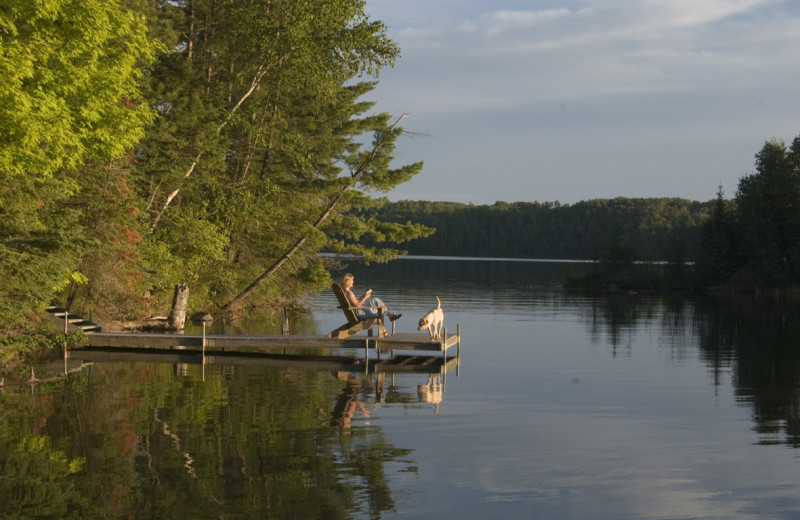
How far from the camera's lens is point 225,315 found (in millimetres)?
34938

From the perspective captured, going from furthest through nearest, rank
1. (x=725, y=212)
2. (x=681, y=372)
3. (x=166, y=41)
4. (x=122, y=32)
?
(x=725, y=212)
(x=166, y=41)
(x=681, y=372)
(x=122, y=32)

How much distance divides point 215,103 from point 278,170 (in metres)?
5.59

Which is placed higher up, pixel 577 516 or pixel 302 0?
pixel 302 0

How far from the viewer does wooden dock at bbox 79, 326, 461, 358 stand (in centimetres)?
2061

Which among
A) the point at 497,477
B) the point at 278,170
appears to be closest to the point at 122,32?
the point at 497,477

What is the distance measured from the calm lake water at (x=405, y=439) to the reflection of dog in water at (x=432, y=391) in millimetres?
78

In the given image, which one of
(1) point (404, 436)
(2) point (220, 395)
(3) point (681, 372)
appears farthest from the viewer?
(3) point (681, 372)

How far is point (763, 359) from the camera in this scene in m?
24.0

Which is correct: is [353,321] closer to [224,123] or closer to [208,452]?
[208,452]

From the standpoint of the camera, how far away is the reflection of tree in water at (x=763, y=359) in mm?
14805

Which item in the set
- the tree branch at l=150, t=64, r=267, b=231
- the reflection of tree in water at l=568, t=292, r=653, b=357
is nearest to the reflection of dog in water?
the reflection of tree in water at l=568, t=292, r=653, b=357

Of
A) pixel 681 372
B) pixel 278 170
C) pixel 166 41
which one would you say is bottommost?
pixel 681 372

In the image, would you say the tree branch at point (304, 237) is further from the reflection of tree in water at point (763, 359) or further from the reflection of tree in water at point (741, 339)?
the reflection of tree in water at point (763, 359)

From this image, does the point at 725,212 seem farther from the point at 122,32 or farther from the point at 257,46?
the point at 122,32
